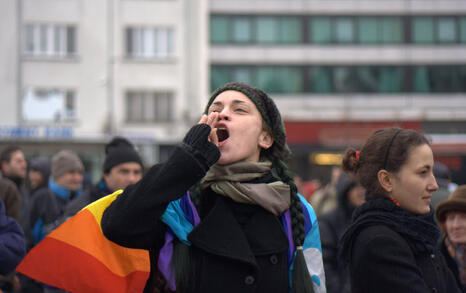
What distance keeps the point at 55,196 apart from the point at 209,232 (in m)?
4.40

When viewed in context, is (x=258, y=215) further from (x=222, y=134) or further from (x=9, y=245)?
(x=9, y=245)

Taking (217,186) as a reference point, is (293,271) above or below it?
below

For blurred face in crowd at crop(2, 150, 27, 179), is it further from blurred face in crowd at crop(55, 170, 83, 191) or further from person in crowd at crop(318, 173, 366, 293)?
person in crowd at crop(318, 173, 366, 293)

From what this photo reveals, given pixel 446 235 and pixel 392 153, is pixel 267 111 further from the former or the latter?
pixel 446 235

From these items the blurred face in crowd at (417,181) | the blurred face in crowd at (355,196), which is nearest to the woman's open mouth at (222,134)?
the blurred face in crowd at (417,181)

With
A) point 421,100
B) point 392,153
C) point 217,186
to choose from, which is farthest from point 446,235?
point 421,100

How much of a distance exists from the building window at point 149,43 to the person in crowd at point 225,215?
77.0ft

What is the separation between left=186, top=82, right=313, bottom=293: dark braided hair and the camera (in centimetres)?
249

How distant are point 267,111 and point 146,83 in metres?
23.3

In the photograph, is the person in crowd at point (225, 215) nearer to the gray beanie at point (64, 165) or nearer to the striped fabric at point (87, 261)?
the striped fabric at point (87, 261)

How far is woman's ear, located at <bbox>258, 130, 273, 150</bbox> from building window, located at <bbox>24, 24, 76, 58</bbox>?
23878 millimetres

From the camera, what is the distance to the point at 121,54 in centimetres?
2509

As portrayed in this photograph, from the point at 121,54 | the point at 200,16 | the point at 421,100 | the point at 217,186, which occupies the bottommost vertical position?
the point at 217,186

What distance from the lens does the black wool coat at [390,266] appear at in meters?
2.54
